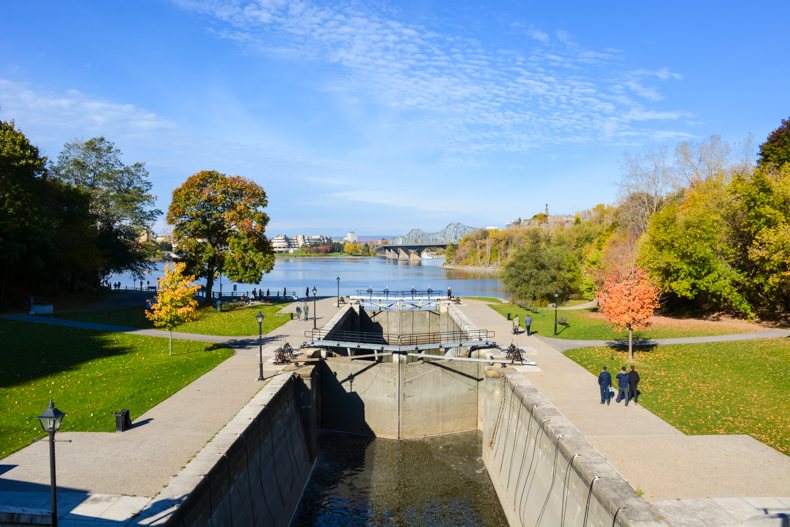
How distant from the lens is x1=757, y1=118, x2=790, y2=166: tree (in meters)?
38.0

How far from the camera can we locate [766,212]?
89.9 feet

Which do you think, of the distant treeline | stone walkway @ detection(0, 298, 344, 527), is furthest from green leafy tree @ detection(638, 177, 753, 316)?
stone walkway @ detection(0, 298, 344, 527)

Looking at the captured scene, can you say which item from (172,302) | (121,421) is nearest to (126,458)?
(121,421)

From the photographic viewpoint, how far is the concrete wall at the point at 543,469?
9477 millimetres

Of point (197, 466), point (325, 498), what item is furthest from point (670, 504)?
point (325, 498)

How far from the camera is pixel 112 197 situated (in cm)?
4700

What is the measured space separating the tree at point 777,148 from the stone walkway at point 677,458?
104 ft

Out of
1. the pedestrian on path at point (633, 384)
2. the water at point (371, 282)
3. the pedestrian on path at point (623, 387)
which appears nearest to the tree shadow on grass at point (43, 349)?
the pedestrian on path at point (623, 387)

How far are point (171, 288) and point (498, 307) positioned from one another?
24872 millimetres

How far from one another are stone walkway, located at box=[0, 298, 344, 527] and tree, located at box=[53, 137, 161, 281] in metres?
33.6

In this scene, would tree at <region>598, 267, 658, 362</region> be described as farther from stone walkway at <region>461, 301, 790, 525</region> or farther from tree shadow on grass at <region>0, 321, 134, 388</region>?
tree shadow on grass at <region>0, 321, 134, 388</region>

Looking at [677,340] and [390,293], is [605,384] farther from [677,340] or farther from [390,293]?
[390,293]

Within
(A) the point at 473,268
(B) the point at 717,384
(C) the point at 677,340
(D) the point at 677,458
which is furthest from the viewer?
(A) the point at 473,268

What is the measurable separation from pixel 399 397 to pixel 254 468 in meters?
9.28
